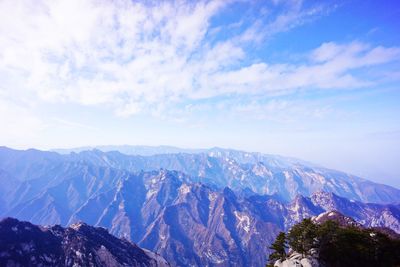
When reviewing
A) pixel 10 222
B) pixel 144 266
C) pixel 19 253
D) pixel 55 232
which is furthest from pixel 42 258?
pixel 144 266

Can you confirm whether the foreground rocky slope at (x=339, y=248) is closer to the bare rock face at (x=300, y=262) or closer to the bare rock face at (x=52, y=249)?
the bare rock face at (x=300, y=262)

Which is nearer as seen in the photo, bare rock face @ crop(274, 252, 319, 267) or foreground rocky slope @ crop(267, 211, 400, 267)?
bare rock face @ crop(274, 252, 319, 267)

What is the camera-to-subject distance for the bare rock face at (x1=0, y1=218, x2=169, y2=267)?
557 ft

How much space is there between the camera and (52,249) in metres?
180

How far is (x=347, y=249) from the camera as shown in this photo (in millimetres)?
89500

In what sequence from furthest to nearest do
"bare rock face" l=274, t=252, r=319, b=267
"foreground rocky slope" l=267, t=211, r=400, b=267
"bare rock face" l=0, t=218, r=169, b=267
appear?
"bare rock face" l=0, t=218, r=169, b=267, "foreground rocky slope" l=267, t=211, r=400, b=267, "bare rock face" l=274, t=252, r=319, b=267

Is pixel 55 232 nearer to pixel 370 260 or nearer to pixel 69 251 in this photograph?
pixel 69 251

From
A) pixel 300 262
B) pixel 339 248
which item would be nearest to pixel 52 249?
pixel 300 262

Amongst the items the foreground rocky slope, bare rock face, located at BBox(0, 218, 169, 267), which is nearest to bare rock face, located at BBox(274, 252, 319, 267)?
the foreground rocky slope

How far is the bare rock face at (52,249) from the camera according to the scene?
169875mm

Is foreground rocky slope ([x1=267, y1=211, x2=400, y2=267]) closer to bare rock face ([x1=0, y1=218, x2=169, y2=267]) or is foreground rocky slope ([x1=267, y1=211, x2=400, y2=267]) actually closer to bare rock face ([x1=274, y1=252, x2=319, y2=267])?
bare rock face ([x1=274, y1=252, x2=319, y2=267])

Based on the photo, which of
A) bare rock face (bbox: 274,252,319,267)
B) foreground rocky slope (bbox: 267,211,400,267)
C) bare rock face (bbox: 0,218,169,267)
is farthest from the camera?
bare rock face (bbox: 0,218,169,267)

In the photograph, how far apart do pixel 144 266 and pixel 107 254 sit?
26.5m

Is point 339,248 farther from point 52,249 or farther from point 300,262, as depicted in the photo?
point 52,249
